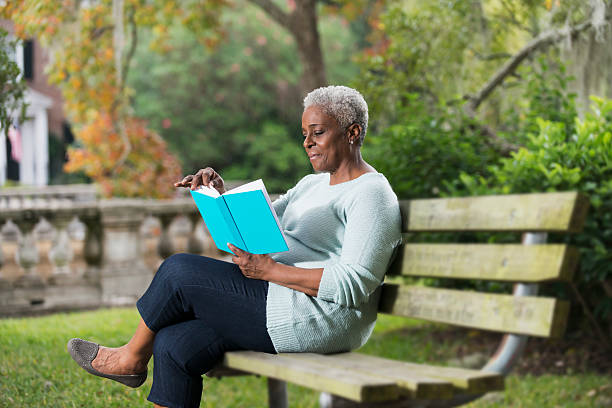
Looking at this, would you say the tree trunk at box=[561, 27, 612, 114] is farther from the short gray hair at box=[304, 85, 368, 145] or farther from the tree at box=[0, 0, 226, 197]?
the tree at box=[0, 0, 226, 197]

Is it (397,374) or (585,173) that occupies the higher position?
(585,173)

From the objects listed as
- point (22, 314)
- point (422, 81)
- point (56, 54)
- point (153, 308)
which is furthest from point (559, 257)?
point (56, 54)

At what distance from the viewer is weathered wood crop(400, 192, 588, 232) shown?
2.29m

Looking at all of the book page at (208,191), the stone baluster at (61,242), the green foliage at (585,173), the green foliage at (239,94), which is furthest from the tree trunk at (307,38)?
the green foliage at (239,94)

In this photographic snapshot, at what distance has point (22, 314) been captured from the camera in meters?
5.86

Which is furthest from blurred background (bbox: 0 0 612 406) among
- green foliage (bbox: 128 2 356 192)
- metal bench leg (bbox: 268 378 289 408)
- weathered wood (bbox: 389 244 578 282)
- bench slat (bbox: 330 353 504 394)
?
green foliage (bbox: 128 2 356 192)

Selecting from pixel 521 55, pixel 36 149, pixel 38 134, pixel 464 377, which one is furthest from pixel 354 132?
pixel 38 134

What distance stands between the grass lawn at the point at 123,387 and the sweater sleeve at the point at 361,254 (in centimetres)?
78

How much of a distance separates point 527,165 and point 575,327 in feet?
4.92

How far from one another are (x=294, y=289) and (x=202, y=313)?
340mm

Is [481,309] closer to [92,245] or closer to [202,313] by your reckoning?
[202,313]

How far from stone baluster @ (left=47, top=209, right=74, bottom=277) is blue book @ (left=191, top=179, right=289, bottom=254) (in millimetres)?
4437

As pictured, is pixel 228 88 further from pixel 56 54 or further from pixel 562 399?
pixel 562 399

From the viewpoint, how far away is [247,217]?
2443 mm
